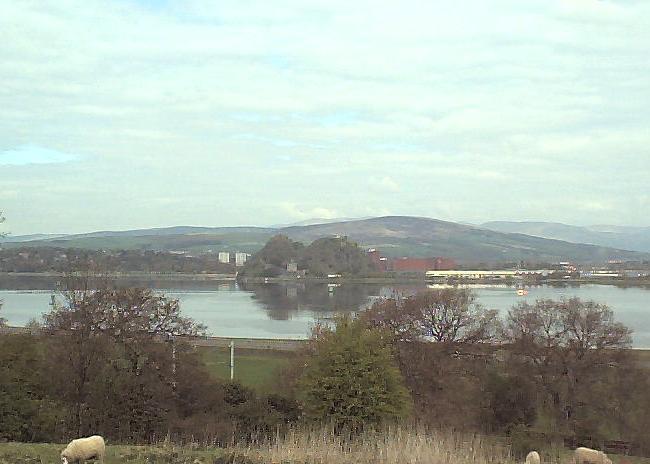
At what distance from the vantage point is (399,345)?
80.3 ft

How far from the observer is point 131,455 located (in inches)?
297

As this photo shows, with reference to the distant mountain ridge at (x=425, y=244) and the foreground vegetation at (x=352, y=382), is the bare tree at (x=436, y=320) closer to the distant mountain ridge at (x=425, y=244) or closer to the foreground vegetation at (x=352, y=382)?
the foreground vegetation at (x=352, y=382)

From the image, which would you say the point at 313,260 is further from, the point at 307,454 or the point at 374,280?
the point at 307,454

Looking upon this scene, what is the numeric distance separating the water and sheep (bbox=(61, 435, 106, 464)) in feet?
94.2

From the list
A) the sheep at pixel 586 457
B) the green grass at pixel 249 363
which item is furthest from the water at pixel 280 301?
the sheep at pixel 586 457

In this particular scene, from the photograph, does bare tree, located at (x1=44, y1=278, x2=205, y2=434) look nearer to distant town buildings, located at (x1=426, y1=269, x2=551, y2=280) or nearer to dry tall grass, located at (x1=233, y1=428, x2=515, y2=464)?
dry tall grass, located at (x1=233, y1=428, x2=515, y2=464)

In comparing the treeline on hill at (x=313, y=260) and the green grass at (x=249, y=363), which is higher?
the treeline on hill at (x=313, y=260)

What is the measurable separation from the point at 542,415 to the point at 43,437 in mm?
15444

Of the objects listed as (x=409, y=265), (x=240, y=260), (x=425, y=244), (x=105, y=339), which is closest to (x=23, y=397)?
(x=105, y=339)

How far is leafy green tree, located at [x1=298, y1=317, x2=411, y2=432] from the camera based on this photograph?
37.7 feet

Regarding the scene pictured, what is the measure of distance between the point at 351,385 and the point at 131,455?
4.72 meters

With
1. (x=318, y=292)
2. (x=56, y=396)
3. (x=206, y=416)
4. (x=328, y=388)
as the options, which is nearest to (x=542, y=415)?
(x=206, y=416)

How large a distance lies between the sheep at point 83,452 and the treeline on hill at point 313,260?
7764cm

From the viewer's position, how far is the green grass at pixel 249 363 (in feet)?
92.2
